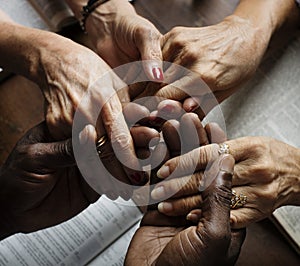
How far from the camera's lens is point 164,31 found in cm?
111

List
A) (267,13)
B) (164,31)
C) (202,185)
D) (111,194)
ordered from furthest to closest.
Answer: (164,31)
(267,13)
(111,194)
(202,185)

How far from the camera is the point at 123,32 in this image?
0.96m

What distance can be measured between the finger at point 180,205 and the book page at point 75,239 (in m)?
0.18

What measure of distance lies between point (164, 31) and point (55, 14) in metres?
0.25

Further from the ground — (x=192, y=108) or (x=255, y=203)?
(x=192, y=108)

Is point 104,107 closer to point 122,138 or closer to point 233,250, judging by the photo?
point 122,138

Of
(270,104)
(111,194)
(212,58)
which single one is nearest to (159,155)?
(111,194)

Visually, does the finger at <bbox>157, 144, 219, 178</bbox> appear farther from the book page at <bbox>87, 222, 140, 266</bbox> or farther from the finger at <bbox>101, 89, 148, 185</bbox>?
the book page at <bbox>87, 222, 140, 266</bbox>

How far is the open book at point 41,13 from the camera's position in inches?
42.8

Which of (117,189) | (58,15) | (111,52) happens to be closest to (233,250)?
(117,189)

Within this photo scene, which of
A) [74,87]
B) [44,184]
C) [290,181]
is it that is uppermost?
[74,87]

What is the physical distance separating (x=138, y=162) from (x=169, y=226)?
124mm

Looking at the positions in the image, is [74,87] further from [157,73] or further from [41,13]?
[41,13]

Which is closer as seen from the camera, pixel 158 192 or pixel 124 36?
pixel 158 192
